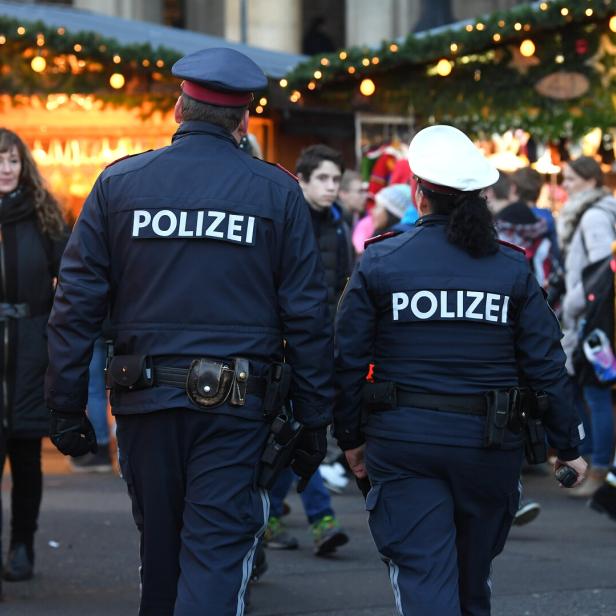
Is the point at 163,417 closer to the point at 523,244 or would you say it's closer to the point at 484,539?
the point at 484,539

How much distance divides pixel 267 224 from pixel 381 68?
24.5 ft

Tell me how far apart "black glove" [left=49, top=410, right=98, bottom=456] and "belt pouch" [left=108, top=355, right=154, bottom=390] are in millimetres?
250

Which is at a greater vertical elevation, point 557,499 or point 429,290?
point 429,290

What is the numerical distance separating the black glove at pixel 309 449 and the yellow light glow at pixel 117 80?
7642 millimetres

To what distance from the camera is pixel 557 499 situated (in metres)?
9.28

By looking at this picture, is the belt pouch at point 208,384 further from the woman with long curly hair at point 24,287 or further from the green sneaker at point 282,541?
the green sneaker at point 282,541

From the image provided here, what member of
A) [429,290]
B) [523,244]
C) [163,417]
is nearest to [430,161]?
[429,290]

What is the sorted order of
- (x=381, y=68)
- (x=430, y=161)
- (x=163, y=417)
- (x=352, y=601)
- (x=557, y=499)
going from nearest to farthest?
(x=163, y=417) < (x=430, y=161) < (x=352, y=601) < (x=557, y=499) < (x=381, y=68)

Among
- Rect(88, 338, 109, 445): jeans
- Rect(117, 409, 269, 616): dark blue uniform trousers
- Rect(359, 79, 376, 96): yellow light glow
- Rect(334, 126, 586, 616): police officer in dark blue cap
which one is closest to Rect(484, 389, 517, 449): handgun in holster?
Rect(334, 126, 586, 616): police officer in dark blue cap

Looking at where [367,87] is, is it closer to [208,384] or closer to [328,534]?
[328,534]

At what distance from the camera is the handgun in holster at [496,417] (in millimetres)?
4527

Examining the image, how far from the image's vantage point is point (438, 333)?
4.59m

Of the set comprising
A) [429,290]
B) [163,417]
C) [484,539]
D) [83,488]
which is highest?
[429,290]

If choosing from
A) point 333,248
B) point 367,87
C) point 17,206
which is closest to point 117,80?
point 367,87
